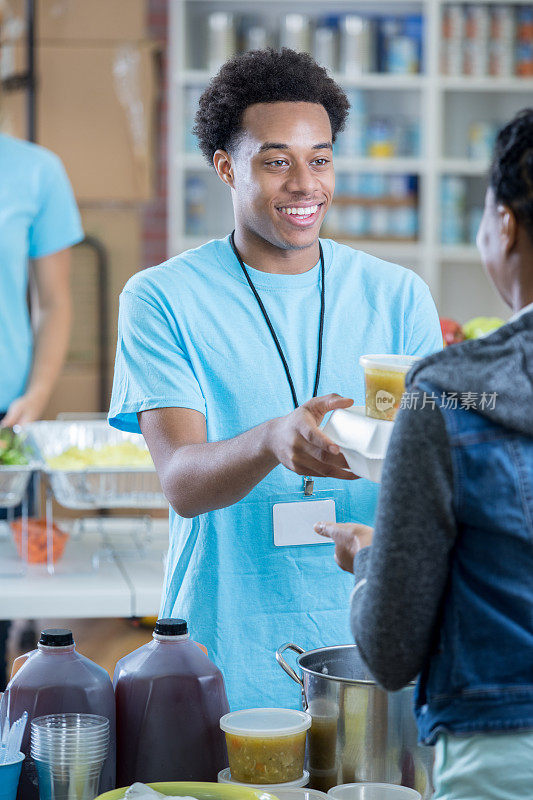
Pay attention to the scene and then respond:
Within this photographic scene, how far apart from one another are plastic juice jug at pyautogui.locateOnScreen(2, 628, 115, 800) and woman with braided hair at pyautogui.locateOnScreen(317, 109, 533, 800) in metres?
0.38

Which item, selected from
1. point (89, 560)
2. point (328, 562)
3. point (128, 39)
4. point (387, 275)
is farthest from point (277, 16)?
point (328, 562)

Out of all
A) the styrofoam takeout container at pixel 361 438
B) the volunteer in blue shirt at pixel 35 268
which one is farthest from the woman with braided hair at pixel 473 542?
the volunteer in blue shirt at pixel 35 268

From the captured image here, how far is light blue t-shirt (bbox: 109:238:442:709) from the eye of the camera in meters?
1.57

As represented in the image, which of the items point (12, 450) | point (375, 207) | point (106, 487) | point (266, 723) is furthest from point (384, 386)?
point (375, 207)

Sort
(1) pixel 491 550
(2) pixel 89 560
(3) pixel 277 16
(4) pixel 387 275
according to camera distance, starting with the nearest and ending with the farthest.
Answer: (1) pixel 491 550 < (4) pixel 387 275 < (2) pixel 89 560 < (3) pixel 277 16

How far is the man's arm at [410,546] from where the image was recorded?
0.87 metres

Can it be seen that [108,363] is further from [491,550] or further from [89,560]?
[491,550]

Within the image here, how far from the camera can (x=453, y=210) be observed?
178 inches

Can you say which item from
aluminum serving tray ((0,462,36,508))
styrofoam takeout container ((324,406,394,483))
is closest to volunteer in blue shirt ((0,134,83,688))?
aluminum serving tray ((0,462,36,508))

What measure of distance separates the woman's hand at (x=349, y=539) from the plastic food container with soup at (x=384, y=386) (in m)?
0.14

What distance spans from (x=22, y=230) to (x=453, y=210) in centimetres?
225

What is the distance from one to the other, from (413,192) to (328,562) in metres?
3.22

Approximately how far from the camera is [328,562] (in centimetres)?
158

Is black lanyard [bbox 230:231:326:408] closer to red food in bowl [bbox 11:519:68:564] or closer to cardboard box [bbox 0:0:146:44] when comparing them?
red food in bowl [bbox 11:519:68:564]
